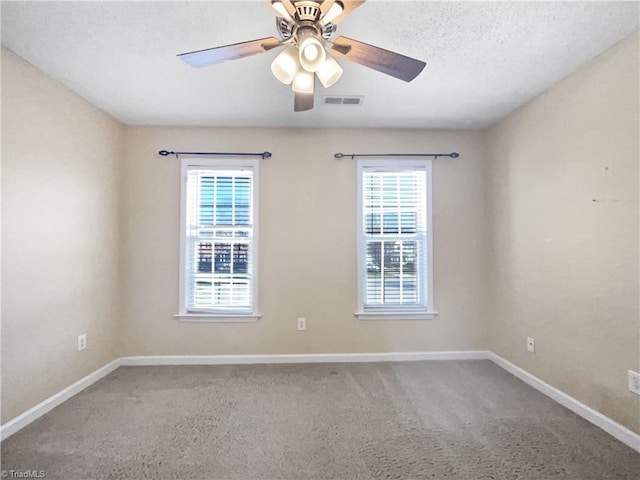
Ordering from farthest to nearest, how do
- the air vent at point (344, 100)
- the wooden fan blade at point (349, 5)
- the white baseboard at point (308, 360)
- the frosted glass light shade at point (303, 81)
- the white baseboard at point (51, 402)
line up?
1. the air vent at point (344, 100)
2. the white baseboard at point (308, 360)
3. the white baseboard at point (51, 402)
4. the frosted glass light shade at point (303, 81)
5. the wooden fan blade at point (349, 5)

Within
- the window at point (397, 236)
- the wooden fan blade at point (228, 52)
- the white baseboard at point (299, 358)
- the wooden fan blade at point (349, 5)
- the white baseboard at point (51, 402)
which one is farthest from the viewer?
the window at point (397, 236)

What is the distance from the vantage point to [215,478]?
1.65 metres

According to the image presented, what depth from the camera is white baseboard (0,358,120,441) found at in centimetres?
201

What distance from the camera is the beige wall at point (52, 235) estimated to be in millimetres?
2027

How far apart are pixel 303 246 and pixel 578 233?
230 centimetres

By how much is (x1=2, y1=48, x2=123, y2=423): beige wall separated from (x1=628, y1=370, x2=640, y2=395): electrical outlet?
3.95 meters

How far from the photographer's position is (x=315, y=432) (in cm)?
204

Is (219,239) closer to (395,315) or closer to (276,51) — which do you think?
(276,51)

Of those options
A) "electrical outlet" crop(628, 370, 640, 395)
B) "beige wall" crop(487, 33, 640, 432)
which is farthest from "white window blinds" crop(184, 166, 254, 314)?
"electrical outlet" crop(628, 370, 640, 395)

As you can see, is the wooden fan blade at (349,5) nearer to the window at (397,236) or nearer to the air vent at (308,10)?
the air vent at (308,10)

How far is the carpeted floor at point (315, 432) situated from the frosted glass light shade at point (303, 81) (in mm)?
2074

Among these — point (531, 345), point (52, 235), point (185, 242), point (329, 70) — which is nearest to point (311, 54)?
point (329, 70)

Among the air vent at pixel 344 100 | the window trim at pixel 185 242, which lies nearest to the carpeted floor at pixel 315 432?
the window trim at pixel 185 242

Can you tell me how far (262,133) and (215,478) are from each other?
9.57 feet
